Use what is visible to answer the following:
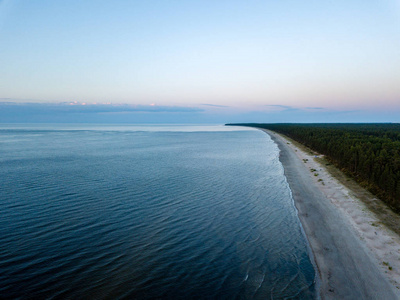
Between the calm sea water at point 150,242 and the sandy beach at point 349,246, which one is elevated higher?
the sandy beach at point 349,246

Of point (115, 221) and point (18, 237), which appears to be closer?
point (18, 237)

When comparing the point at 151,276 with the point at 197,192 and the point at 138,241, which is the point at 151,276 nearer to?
the point at 138,241

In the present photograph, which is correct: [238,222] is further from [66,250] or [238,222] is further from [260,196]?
[66,250]

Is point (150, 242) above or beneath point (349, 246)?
beneath

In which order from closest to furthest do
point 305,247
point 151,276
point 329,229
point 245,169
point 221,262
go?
point 151,276 < point 221,262 < point 305,247 < point 329,229 < point 245,169

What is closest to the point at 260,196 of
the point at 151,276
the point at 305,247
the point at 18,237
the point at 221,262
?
the point at 305,247

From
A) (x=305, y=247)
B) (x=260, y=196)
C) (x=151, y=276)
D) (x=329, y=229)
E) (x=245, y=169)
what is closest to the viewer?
(x=151, y=276)

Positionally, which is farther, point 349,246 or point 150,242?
point 150,242

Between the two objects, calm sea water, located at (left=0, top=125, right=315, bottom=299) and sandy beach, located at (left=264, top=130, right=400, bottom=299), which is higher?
sandy beach, located at (left=264, top=130, right=400, bottom=299)
